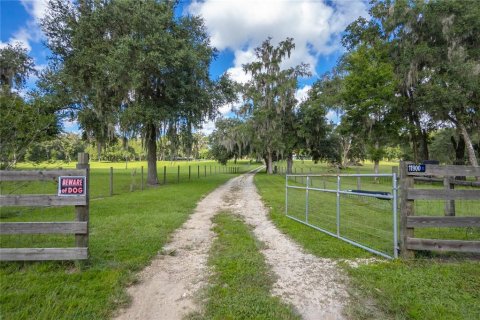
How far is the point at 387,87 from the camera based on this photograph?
1917 centimetres

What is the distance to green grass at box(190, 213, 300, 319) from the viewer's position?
273cm

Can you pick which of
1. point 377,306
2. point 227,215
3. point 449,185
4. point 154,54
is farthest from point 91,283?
point 154,54

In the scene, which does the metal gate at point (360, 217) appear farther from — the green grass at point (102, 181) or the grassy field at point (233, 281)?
the green grass at point (102, 181)

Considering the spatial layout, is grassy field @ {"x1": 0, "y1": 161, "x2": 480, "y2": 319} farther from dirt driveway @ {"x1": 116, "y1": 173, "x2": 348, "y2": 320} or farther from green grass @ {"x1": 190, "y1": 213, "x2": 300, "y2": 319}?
dirt driveway @ {"x1": 116, "y1": 173, "x2": 348, "y2": 320}

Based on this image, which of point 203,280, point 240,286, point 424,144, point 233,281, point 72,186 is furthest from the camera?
point 424,144

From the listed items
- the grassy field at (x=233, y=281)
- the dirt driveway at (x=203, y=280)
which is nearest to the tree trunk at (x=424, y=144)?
A: the grassy field at (x=233, y=281)

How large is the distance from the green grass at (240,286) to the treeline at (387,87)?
1906 centimetres

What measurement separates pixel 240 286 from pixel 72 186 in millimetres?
2712

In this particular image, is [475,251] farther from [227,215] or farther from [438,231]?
[227,215]

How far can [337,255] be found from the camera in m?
4.47

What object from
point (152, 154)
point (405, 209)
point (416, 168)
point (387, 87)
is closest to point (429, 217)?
point (405, 209)

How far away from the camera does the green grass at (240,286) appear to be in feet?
8.97

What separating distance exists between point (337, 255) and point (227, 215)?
408 cm

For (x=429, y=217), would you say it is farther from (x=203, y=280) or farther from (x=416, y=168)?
(x=203, y=280)
